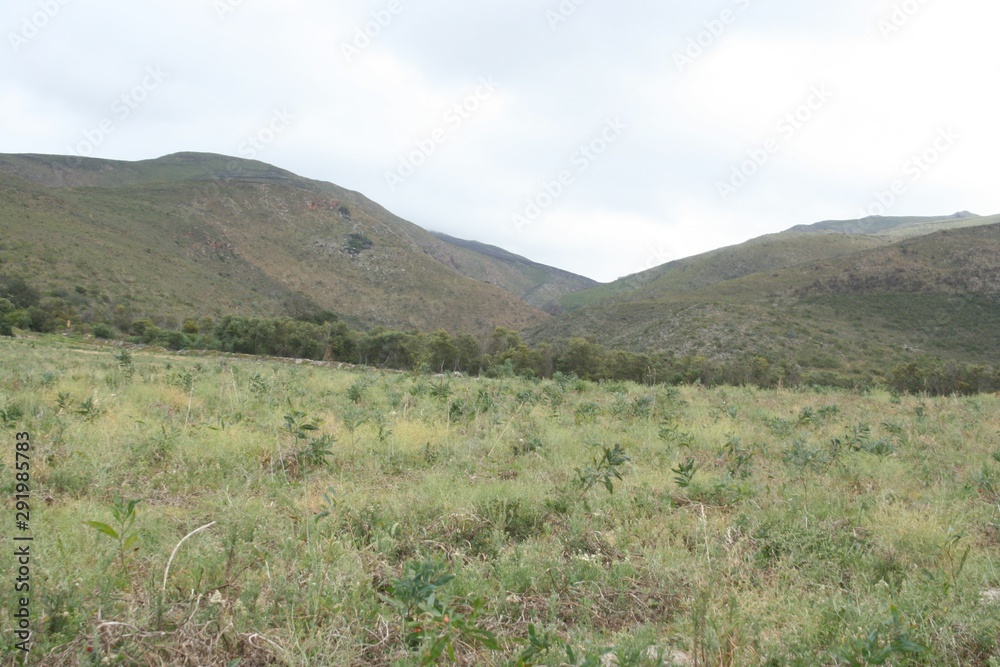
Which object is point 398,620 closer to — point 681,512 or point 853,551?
point 681,512

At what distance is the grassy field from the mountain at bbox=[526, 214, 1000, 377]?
49.4 metres

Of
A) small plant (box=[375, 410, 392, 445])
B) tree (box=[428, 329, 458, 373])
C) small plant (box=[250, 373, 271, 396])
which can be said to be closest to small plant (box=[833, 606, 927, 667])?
small plant (box=[375, 410, 392, 445])

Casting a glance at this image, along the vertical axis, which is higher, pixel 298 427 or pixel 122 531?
pixel 298 427

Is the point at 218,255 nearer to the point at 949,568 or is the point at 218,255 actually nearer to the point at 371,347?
the point at 371,347

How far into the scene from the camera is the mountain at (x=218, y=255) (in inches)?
2256

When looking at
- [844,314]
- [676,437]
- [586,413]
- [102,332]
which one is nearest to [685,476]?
[676,437]

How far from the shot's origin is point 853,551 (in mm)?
3637

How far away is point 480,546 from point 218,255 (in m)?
101

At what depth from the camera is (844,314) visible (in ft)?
217

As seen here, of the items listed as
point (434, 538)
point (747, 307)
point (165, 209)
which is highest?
point (165, 209)

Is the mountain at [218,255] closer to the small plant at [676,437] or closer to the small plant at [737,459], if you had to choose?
the small plant at [676,437]

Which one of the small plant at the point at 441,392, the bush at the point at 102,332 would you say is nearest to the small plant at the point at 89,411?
the small plant at the point at 441,392

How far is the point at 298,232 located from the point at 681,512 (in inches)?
4916

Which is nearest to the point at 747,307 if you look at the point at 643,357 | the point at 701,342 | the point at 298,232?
the point at 701,342
